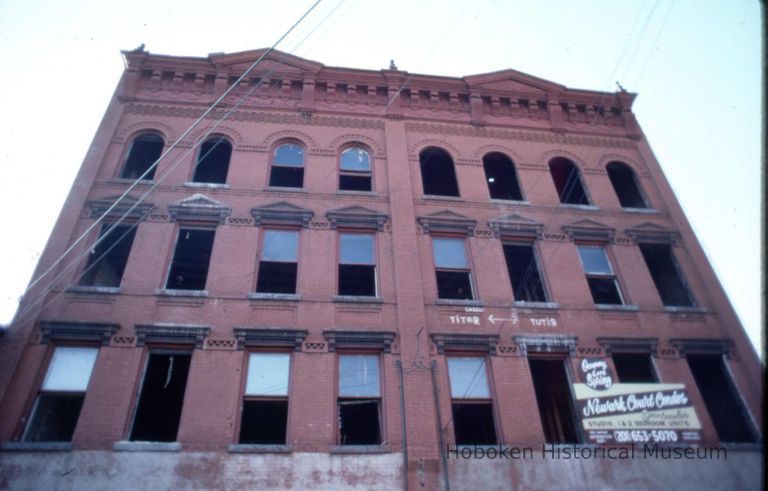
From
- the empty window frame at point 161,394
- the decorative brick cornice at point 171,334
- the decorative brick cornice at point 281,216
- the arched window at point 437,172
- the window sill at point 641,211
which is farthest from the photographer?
the arched window at point 437,172

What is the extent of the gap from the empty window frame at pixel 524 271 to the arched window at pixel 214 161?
29.6 feet

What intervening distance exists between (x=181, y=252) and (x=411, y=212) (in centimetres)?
648

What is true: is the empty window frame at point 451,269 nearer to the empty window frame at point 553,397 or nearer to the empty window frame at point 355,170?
the empty window frame at point 553,397

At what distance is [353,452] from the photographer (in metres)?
10.2

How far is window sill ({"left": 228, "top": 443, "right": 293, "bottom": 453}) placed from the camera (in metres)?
9.91

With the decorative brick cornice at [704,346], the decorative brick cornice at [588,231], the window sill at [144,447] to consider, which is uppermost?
the decorative brick cornice at [588,231]

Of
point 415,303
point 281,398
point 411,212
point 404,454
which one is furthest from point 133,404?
point 411,212

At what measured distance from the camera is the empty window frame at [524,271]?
1403cm

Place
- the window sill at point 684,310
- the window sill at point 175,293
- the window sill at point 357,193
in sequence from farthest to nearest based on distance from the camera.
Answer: the window sill at point 357,193 < the window sill at point 684,310 < the window sill at point 175,293

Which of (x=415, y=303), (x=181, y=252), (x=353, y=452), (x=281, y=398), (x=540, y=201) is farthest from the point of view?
(x=540, y=201)

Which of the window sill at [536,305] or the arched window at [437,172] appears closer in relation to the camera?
the window sill at [536,305]

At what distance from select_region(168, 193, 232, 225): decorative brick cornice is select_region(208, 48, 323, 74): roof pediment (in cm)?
542

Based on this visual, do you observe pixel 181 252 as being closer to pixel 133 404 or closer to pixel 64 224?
pixel 64 224

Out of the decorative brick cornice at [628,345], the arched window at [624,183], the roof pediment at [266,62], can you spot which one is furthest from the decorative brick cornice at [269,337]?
the arched window at [624,183]
